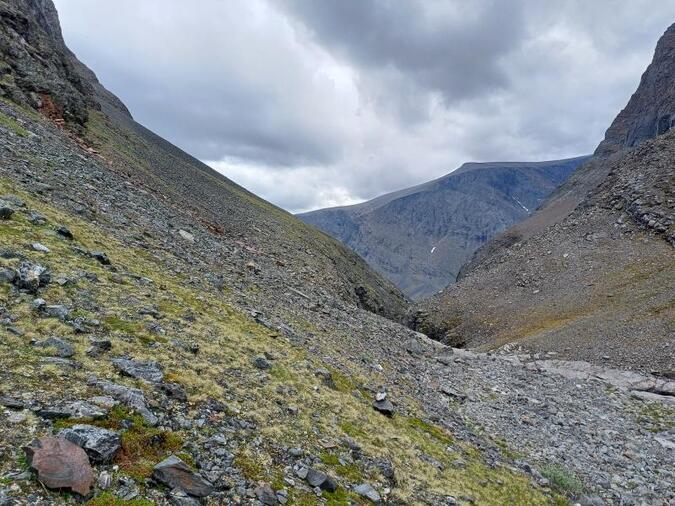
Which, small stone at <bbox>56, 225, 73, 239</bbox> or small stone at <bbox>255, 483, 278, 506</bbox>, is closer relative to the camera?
small stone at <bbox>255, 483, 278, 506</bbox>

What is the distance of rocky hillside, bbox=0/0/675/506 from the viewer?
829 cm

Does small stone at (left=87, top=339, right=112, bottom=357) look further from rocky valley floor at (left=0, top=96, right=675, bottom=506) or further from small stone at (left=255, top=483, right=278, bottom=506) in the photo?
small stone at (left=255, top=483, right=278, bottom=506)

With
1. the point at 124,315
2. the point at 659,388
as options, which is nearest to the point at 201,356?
the point at 124,315

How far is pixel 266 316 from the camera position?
23.4m

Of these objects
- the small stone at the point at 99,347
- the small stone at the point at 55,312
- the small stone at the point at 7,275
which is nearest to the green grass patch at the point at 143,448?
the small stone at the point at 99,347

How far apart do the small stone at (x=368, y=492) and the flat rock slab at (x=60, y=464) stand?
6539mm

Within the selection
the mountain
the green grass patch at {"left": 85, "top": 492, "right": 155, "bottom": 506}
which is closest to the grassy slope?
the green grass patch at {"left": 85, "top": 492, "right": 155, "bottom": 506}

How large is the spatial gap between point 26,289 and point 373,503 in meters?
11.9

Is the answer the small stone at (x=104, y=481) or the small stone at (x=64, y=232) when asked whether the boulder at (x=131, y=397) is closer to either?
the small stone at (x=104, y=481)

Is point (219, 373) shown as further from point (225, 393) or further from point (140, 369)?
point (140, 369)

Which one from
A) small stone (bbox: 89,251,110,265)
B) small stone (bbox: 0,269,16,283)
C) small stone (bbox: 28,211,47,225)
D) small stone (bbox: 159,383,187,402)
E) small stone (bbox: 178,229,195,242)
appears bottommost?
small stone (bbox: 159,383,187,402)

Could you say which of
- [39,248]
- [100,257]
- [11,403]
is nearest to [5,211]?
[39,248]

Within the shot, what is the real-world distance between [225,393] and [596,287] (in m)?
51.4

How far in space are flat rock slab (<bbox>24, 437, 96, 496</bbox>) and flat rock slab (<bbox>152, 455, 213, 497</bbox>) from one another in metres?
1.23
